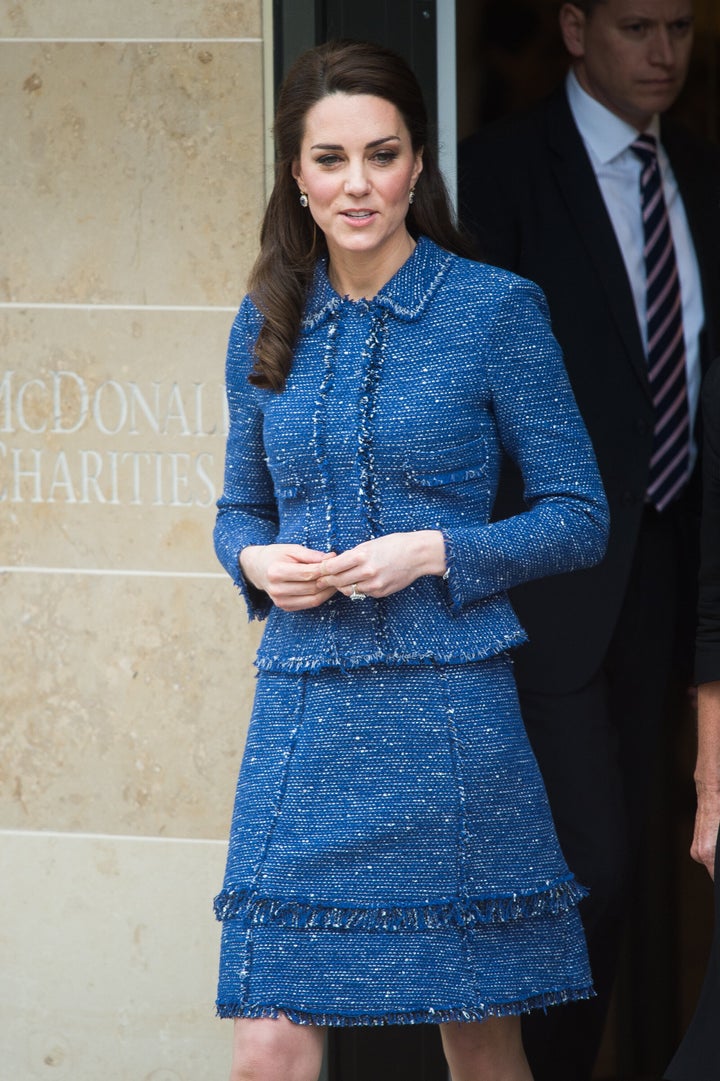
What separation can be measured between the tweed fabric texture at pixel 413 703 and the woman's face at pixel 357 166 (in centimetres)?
11

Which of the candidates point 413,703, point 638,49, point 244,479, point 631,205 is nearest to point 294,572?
point 413,703

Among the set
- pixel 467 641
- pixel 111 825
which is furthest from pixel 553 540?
pixel 111 825

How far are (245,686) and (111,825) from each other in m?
0.43

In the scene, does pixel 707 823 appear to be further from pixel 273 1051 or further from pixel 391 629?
pixel 273 1051

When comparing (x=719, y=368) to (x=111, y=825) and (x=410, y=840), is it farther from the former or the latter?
(x=111, y=825)

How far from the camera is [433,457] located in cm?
285

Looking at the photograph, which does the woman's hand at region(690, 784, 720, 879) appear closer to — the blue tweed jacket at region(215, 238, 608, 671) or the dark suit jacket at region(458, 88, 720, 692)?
the blue tweed jacket at region(215, 238, 608, 671)

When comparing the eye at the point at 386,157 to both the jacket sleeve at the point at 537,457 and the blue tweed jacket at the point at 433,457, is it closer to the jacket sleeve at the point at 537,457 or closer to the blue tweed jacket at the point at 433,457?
the blue tweed jacket at the point at 433,457

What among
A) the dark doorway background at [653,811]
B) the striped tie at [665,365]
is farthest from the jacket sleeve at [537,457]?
the dark doorway background at [653,811]

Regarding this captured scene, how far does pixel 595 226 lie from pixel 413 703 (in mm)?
1499

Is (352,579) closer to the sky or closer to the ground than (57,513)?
closer to the sky

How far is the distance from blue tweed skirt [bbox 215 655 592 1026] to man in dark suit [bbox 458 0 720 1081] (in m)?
0.95

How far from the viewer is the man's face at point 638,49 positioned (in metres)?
4.00

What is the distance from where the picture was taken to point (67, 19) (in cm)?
387
